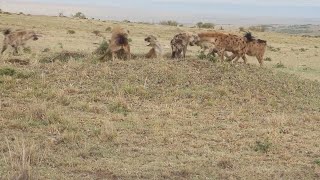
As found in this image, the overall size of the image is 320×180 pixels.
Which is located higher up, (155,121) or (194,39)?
(194,39)

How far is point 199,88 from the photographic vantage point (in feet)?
46.3

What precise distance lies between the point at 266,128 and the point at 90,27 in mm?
27412

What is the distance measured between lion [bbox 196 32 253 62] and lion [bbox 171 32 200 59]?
0.25 metres

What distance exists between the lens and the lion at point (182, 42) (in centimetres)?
1783

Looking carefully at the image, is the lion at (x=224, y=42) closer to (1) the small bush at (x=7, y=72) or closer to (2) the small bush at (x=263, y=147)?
(1) the small bush at (x=7, y=72)

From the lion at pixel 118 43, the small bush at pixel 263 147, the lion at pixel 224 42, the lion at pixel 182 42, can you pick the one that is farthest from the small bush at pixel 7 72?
the small bush at pixel 263 147

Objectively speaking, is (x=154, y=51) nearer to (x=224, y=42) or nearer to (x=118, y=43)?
(x=118, y=43)

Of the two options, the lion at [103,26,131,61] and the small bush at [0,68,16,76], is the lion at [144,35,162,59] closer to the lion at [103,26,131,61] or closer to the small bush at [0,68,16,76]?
the lion at [103,26,131,61]

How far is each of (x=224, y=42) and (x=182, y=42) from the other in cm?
124

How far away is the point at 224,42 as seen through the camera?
17.9m

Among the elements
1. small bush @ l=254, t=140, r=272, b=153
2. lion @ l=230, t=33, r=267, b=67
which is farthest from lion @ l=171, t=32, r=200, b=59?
small bush @ l=254, t=140, r=272, b=153

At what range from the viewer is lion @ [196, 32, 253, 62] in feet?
58.6

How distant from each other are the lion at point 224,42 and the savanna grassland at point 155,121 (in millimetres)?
1680

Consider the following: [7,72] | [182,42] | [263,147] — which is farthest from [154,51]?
[263,147]
